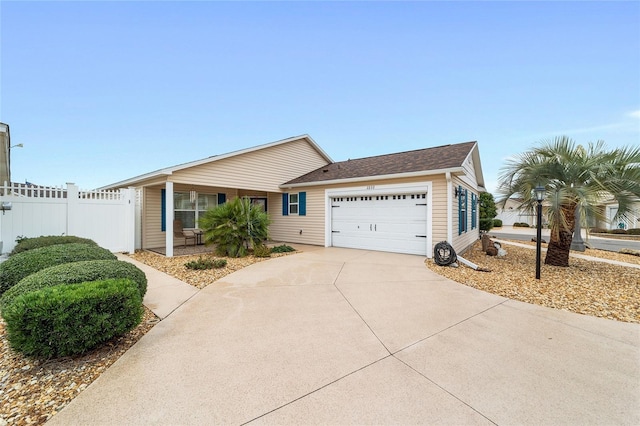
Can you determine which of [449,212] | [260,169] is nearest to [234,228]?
[260,169]

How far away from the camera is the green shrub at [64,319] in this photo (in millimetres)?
2396

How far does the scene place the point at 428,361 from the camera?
8.68 feet

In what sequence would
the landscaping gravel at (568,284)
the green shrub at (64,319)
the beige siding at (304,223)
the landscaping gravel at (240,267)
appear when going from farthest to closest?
the beige siding at (304,223), the landscaping gravel at (568,284), the green shrub at (64,319), the landscaping gravel at (240,267)

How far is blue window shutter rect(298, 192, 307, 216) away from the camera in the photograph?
38.4 feet

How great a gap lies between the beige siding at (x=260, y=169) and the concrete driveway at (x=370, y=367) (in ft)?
19.5

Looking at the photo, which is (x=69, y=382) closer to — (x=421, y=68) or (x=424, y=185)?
(x=424, y=185)

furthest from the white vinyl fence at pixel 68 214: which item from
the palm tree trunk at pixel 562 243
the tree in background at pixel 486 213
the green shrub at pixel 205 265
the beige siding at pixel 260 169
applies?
the tree in background at pixel 486 213

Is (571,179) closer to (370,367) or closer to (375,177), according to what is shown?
(375,177)

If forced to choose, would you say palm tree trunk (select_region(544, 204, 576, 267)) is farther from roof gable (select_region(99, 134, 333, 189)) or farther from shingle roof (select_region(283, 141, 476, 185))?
roof gable (select_region(99, 134, 333, 189))

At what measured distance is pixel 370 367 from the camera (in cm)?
254

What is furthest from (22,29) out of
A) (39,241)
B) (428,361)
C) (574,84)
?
(574,84)

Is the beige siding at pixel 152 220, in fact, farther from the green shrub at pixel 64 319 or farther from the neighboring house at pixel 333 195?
the green shrub at pixel 64 319

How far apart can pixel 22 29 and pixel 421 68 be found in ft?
41.3

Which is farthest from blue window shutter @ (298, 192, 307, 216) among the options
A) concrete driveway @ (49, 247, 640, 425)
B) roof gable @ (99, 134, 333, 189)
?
concrete driveway @ (49, 247, 640, 425)
